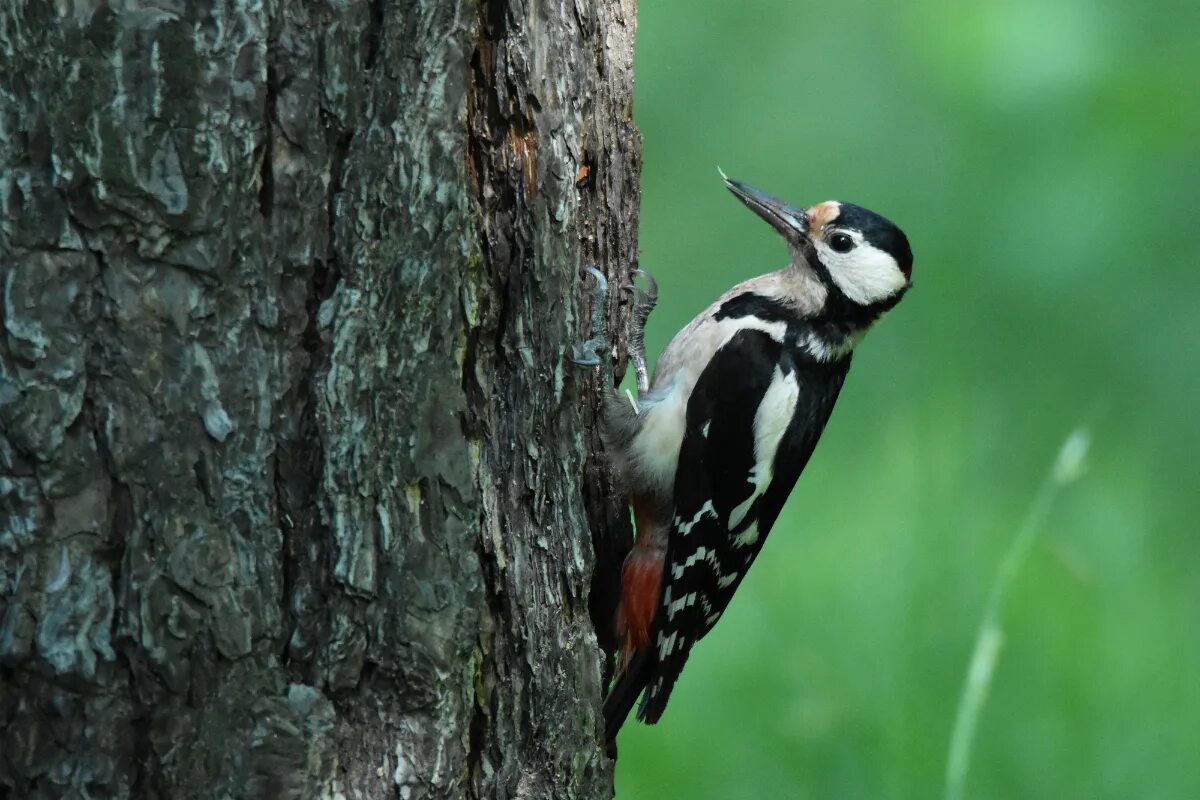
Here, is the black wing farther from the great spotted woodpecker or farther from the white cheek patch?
the white cheek patch

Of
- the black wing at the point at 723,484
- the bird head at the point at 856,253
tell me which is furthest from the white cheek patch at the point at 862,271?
the black wing at the point at 723,484

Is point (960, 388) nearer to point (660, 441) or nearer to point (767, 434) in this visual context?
point (767, 434)

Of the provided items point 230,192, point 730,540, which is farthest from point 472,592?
point 730,540

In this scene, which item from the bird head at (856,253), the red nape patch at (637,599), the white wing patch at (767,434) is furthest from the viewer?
the bird head at (856,253)

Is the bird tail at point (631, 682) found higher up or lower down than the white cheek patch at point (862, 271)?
lower down

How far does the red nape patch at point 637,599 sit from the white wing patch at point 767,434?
0.26 m

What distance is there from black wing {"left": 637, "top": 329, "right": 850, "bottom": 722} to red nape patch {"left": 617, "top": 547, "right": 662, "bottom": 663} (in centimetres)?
3

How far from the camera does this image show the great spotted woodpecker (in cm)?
263

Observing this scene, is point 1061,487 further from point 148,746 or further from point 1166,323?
point 148,746

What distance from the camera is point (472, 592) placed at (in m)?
1.70

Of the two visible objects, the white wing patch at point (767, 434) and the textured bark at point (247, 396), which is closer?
the textured bark at point (247, 396)

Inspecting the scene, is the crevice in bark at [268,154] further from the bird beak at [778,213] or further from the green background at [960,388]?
the green background at [960,388]

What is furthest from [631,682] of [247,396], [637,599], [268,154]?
[268,154]

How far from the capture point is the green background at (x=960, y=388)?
3.40 metres
